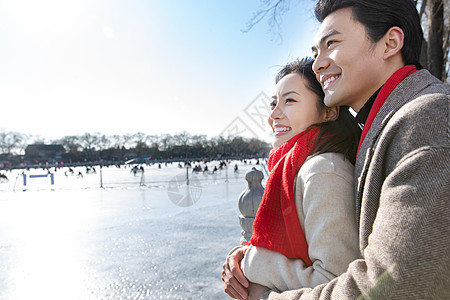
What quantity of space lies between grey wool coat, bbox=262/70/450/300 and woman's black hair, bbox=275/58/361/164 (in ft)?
1.27

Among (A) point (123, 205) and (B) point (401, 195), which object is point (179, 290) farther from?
(A) point (123, 205)

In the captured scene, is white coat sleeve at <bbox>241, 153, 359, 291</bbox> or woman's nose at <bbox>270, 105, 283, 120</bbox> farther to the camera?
woman's nose at <bbox>270, 105, 283, 120</bbox>

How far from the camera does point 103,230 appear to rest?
6312mm

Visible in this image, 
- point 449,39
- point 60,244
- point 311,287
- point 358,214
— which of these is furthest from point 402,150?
point 449,39

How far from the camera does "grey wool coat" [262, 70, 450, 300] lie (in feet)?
2.48

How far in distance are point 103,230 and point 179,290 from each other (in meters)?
3.56

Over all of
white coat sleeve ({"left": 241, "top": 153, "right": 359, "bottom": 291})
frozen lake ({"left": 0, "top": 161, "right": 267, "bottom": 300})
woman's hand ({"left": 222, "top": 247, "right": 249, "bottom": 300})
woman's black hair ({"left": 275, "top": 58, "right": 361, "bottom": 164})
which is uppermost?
woman's black hair ({"left": 275, "top": 58, "right": 361, "bottom": 164})

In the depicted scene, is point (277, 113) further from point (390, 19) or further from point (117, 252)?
point (117, 252)

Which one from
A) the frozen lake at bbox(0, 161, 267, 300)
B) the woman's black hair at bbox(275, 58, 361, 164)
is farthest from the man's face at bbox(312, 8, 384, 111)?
the frozen lake at bbox(0, 161, 267, 300)

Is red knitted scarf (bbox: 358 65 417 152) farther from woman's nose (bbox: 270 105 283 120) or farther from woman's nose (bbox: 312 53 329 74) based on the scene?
woman's nose (bbox: 270 105 283 120)

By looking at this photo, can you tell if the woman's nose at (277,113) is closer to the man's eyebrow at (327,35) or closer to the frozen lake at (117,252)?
the man's eyebrow at (327,35)

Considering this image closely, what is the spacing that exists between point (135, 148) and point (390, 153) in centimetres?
9814

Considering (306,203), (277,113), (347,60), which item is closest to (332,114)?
(277,113)

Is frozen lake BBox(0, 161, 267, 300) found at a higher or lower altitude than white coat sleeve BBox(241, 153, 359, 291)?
lower
